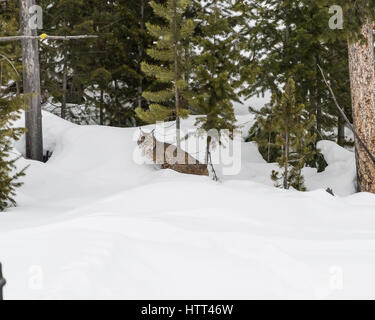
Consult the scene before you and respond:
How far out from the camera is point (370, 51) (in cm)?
921

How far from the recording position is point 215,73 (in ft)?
38.9

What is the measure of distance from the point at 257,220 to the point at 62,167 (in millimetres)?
6866

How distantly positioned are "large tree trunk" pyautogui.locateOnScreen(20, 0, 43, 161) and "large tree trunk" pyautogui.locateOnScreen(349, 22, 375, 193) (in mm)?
8494

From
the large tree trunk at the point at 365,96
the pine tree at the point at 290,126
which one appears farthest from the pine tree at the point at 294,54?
the large tree trunk at the point at 365,96

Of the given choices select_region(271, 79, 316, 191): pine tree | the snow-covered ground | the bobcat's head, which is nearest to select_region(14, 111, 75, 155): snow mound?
the bobcat's head

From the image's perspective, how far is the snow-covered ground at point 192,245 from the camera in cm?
348

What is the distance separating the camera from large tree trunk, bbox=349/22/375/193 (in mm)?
9289

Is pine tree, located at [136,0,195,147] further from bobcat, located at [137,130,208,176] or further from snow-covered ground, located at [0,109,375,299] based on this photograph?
snow-covered ground, located at [0,109,375,299]

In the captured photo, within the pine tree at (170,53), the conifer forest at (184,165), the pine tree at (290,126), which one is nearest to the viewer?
the conifer forest at (184,165)

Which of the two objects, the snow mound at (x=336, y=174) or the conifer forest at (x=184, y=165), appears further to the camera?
the snow mound at (x=336, y=174)

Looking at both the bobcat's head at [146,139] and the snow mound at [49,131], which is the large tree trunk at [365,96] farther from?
the snow mound at [49,131]

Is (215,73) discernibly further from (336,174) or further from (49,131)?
(49,131)

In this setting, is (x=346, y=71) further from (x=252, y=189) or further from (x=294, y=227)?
(x=294, y=227)

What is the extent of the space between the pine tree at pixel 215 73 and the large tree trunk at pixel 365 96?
347cm
